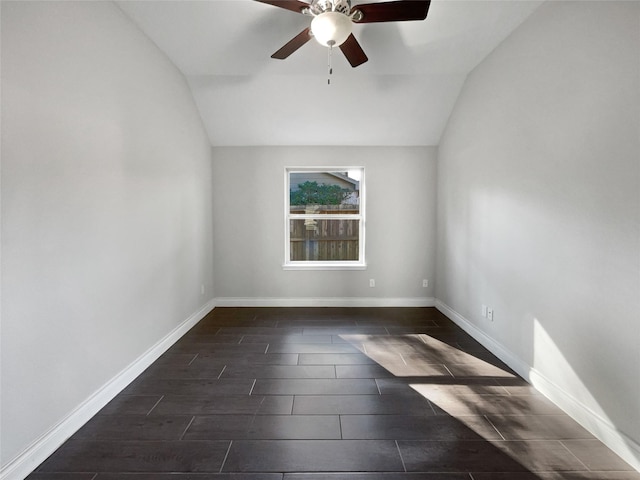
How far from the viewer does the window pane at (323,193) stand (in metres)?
4.72

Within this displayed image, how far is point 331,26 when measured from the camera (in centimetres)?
200

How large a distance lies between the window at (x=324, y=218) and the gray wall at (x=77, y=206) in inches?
76.2

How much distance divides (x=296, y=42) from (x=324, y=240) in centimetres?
283

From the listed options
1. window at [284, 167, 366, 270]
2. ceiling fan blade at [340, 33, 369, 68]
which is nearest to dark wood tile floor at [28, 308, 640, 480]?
window at [284, 167, 366, 270]

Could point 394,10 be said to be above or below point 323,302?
above

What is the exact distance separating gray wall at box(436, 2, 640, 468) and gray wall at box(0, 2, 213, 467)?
9.66 ft

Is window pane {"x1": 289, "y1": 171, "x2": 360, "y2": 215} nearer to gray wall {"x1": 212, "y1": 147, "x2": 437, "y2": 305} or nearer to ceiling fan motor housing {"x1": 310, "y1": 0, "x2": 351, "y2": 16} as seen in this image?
gray wall {"x1": 212, "y1": 147, "x2": 437, "y2": 305}

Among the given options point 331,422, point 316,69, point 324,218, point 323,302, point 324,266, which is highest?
point 316,69

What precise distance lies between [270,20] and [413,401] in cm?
293

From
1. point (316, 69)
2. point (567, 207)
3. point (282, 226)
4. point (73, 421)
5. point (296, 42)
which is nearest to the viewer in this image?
point (73, 421)

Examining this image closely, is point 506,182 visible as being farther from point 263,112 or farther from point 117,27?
point 117,27

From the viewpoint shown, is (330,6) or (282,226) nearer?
(330,6)

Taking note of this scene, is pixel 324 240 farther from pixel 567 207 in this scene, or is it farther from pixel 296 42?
pixel 567 207

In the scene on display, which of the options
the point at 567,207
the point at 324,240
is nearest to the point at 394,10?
the point at 567,207
